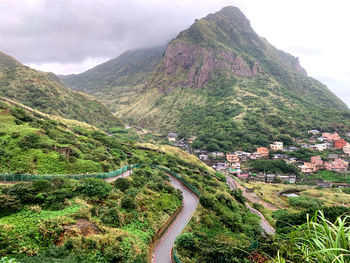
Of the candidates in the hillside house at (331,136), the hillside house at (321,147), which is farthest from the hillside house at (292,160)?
the hillside house at (331,136)

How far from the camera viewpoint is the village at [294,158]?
9056cm

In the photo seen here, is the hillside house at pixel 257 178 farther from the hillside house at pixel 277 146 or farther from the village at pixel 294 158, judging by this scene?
the hillside house at pixel 277 146

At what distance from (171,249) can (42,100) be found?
113 m

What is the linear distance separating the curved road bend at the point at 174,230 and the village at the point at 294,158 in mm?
62046

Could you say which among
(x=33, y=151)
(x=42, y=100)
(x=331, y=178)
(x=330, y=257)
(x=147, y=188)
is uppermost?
(x=42, y=100)

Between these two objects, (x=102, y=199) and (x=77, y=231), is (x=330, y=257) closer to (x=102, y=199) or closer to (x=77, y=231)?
(x=77, y=231)

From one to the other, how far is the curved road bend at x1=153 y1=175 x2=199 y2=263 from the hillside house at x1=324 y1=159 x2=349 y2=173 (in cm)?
8787

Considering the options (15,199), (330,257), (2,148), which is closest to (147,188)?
(15,199)

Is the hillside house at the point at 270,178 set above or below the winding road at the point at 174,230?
below

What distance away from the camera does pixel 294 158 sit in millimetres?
104750

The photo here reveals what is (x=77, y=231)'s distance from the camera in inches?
642

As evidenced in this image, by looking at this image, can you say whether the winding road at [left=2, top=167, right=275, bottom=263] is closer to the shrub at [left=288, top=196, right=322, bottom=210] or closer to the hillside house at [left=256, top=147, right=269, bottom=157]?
the shrub at [left=288, top=196, right=322, bottom=210]

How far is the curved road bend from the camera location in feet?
65.4

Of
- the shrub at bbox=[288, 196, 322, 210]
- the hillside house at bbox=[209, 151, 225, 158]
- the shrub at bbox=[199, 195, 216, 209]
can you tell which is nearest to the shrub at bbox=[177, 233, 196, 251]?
the shrub at bbox=[199, 195, 216, 209]
